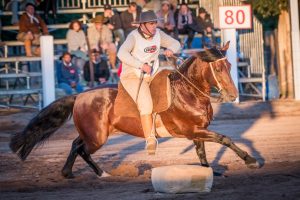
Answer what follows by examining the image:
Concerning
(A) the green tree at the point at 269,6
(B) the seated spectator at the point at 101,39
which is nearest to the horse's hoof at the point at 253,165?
(B) the seated spectator at the point at 101,39

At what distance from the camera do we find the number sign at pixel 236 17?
22.2 m

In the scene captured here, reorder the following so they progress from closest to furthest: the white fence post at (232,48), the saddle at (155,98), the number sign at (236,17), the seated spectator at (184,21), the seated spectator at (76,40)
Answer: the saddle at (155,98), the number sign at (236,17), the white fence post at (232,48), the seated spectator at (76,40), the seated spectator at (184,21)

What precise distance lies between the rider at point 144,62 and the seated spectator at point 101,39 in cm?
1086

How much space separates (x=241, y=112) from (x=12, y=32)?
942cm

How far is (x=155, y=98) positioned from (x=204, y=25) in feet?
43.5

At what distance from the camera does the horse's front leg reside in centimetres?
1247

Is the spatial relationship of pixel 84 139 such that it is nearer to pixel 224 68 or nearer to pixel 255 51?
pixel 224 68

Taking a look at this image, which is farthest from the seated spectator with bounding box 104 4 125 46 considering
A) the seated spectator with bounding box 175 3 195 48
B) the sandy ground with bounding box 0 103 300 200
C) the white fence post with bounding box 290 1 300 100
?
the sandy ground with bounding box 0 103 300 200

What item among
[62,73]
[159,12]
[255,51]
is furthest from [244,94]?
[62,73]

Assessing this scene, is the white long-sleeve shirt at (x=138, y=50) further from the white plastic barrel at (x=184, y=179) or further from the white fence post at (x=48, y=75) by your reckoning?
the white fence post at (x=48, y=75)

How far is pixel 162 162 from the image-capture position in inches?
571

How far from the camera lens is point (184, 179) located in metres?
10.9

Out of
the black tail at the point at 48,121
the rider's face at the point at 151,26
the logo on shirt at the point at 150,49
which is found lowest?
the black tail at the point at 48,121

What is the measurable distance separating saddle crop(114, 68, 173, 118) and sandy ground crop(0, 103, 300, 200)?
992mm
